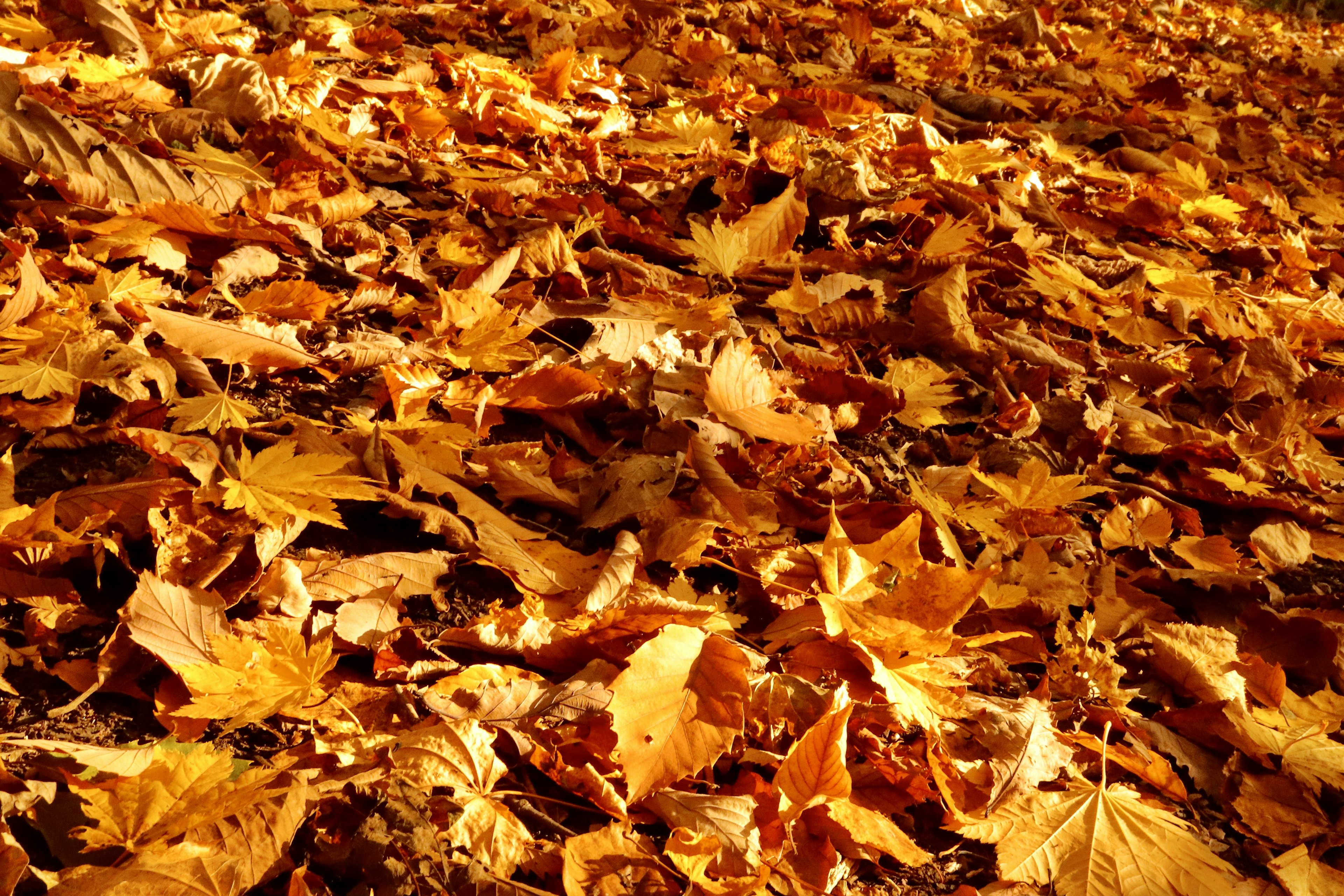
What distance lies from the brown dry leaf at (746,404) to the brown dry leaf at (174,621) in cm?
91

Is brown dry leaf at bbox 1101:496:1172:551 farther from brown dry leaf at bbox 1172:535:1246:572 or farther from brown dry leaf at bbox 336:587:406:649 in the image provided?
brown dry leaf at bbox 336:587:406:649

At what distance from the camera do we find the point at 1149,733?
146cm

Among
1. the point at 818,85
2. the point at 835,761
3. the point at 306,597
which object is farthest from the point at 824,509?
the point at 818,85

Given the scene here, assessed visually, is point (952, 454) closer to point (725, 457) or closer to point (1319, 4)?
point (725, 457)

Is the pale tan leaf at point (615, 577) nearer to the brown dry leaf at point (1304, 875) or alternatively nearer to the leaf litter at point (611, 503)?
the leaf litter at point (611, 503)

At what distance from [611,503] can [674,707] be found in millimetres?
480

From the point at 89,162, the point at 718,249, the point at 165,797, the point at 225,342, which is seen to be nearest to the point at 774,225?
the point at 718,249

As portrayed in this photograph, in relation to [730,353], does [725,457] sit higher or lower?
lower

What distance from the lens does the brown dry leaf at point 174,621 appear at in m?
1.19

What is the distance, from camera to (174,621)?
1.21 m

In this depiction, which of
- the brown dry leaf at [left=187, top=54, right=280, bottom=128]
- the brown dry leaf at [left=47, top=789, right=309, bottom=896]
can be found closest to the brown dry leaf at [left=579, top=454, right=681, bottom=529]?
the brown dry leaf at [left=47, top=789, right=309, bottom=896]

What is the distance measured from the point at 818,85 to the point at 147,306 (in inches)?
115

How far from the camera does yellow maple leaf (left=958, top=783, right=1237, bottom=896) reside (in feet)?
3.98

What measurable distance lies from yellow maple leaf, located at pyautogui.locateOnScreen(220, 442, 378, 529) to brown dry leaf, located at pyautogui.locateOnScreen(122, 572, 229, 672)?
16 centimetres
